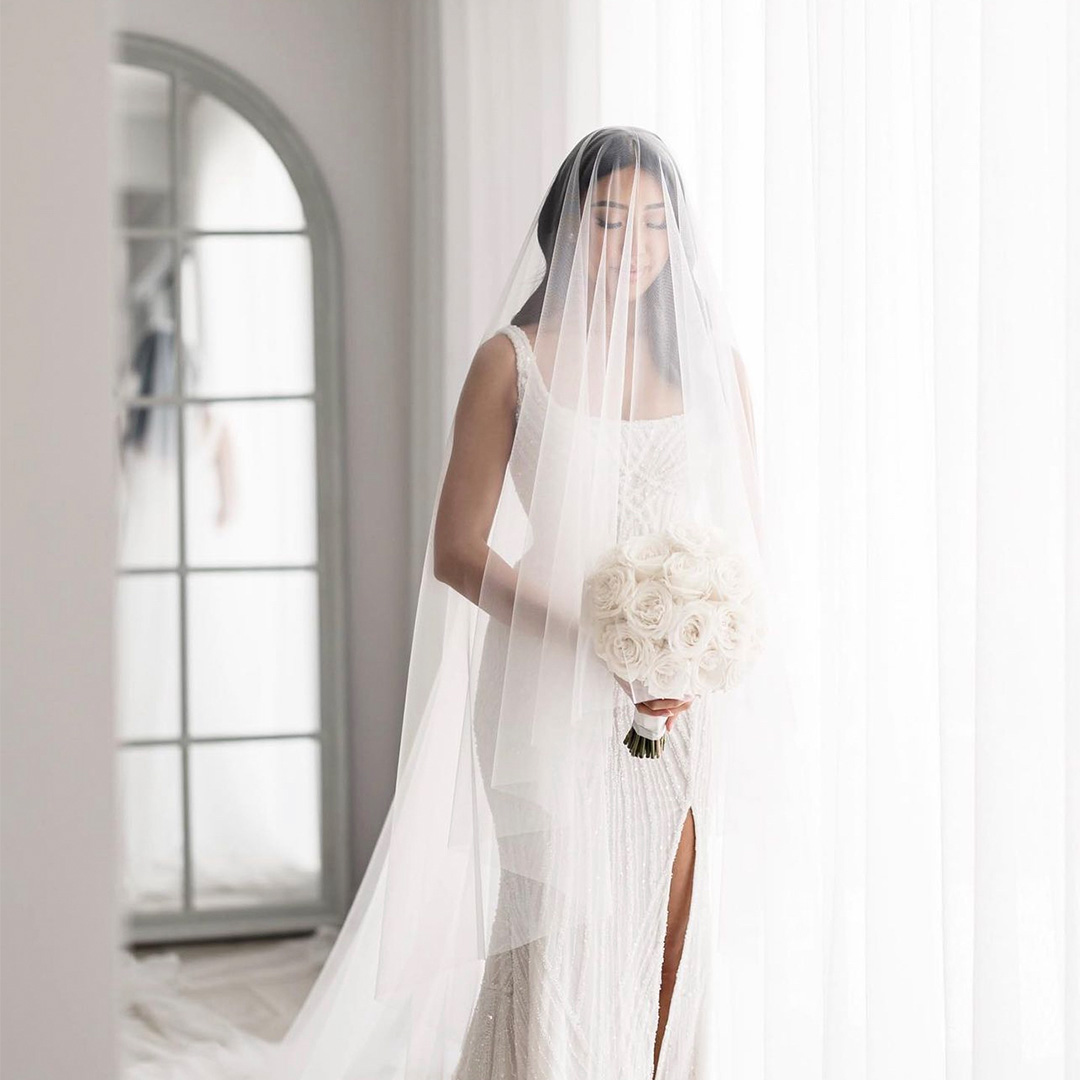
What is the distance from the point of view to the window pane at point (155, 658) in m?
3.02

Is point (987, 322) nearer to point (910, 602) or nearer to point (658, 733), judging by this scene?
point (910, 602)

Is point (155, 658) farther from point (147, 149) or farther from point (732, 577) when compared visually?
point (732, 577)

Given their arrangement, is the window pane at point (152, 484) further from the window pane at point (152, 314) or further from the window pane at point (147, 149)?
the window pane at point (147, 149)

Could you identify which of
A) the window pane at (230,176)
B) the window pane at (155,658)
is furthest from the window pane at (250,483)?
the window pane at (230,176)

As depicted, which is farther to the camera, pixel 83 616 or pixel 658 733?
pixel 658 733

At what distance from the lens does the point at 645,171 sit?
5.01ft

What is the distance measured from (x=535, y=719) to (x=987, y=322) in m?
0.71

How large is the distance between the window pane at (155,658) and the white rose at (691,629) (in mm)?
2046

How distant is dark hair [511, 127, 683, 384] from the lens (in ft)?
4.99

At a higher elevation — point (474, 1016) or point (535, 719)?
point (535, 719)

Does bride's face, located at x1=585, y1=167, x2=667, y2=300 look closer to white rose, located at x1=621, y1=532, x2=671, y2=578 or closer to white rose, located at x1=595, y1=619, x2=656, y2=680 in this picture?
white rose, located at x1=621, y1=532, x2=671, y2=578

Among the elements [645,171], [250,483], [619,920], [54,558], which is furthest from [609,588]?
[250,483]

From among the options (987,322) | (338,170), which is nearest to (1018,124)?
(987,322)

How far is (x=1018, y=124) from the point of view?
44.2 inches
